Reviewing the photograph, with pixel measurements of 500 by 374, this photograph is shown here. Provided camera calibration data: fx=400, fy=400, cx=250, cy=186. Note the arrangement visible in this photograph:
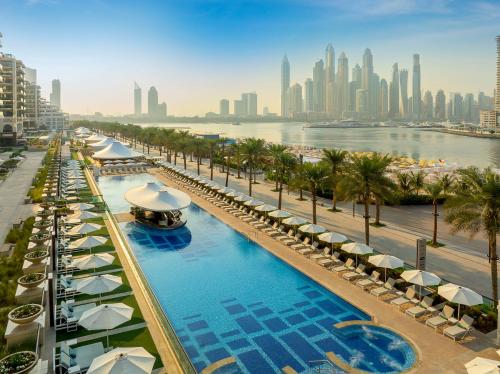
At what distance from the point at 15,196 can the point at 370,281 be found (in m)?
28.9

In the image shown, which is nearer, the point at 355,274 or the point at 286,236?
the point at 355,274

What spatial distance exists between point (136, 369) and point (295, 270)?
31.3 feet

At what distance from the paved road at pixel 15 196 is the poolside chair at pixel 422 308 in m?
19.5

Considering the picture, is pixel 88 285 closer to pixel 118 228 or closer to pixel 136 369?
pixel 136 369

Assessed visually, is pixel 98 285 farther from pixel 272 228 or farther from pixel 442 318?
pixel 272 228

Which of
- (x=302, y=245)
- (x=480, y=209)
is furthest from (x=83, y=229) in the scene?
(x=480, y=209)

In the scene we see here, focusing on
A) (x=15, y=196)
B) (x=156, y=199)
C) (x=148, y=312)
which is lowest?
(x=148, y=312)

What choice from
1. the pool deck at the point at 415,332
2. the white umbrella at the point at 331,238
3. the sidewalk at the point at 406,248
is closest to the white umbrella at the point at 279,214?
the sidewalk at the point at 406,248

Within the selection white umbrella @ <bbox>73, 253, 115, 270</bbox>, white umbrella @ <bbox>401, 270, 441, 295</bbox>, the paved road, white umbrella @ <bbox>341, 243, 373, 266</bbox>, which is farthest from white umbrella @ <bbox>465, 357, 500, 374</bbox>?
the paved road

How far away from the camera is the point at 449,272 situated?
16.6 m

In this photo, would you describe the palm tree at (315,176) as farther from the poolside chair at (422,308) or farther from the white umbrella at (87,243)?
the white umbrella at (87,243)

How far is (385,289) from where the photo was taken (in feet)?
48.5

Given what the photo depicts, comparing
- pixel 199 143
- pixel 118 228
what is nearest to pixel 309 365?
pixel 118 228

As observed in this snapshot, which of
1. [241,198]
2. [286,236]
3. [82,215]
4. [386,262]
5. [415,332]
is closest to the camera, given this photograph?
[415,332]
